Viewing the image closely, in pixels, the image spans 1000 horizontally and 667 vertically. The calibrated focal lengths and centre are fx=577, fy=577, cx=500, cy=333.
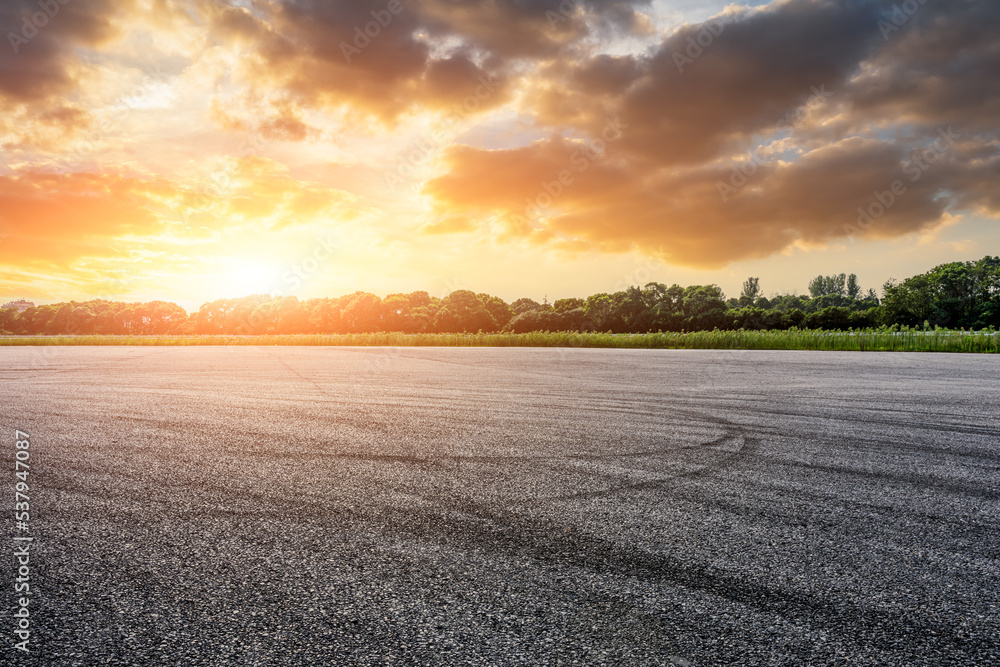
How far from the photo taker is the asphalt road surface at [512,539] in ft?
6.86

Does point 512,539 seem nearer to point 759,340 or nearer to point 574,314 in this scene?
point 759,340

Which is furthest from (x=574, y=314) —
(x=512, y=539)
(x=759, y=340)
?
(x=512, y=539)

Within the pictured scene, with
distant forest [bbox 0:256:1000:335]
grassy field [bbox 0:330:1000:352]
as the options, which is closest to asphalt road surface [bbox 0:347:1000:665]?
grassy field [bbox 0:330:1000:352]

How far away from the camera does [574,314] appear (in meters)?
59.6

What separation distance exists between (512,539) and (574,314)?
5713 cm

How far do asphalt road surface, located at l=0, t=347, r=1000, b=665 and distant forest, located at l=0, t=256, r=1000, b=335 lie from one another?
4443 centimetres

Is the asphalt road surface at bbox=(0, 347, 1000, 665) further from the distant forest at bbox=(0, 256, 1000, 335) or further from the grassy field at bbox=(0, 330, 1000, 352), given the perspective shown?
the distant forest at bbox=(0, 256, 1000, 335)

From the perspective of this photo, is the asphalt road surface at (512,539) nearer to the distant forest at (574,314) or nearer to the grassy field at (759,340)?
the grassy field at (759,340)

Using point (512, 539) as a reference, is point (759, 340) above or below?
above

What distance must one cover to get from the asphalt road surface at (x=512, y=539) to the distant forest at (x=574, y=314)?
44.4 metres

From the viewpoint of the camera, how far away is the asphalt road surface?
209cm

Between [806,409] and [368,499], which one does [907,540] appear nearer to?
[368,499]

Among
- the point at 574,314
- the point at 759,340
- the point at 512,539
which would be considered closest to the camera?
the point at 512,539

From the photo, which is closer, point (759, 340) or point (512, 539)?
point (512, 539)
